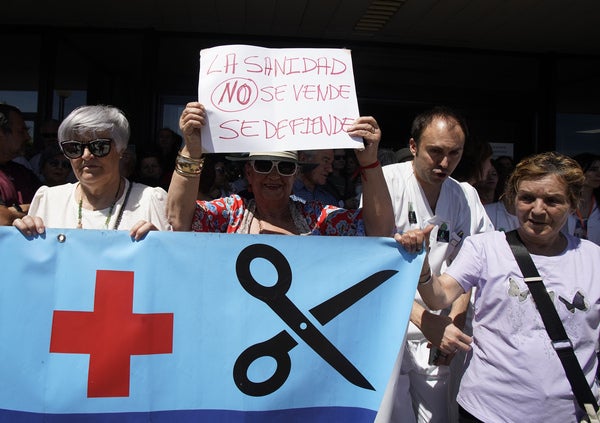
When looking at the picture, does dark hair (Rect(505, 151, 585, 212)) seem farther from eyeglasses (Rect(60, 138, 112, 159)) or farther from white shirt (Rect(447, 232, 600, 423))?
eyeglasses (Rect(60, 138, 112, 159))

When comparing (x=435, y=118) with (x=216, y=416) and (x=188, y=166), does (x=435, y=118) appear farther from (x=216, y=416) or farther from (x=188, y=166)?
(x=216, y=416)

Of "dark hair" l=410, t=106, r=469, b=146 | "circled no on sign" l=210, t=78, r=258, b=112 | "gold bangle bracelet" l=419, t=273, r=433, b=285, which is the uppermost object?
"dark hair" l=410, t=106, r=469, b=146

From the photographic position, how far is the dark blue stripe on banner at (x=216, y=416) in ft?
5.94

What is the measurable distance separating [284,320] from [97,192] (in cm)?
86

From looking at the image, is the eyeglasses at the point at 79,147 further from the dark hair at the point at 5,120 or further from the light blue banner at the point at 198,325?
the dark hair at the point at 5,120

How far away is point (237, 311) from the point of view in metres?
1.91

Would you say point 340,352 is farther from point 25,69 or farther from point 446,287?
point 25,69

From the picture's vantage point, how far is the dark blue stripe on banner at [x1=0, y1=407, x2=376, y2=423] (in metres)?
1.81

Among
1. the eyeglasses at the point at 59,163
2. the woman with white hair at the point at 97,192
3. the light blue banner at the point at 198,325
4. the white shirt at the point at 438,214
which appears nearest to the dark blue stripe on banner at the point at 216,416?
the light blue banner at the point at 198,325

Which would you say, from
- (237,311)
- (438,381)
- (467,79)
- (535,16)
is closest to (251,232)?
(237,311)

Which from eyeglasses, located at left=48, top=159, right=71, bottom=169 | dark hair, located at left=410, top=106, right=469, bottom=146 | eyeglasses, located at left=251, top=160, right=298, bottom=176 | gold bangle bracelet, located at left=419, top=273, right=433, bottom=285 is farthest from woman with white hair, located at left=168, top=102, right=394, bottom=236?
eyeglasses, located at left=48, top=159, right=71, bottom=169

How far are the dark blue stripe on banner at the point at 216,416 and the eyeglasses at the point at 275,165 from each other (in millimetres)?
865

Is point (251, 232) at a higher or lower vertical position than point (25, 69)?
lower

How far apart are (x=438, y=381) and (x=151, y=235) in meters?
1.50
